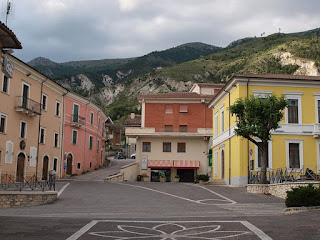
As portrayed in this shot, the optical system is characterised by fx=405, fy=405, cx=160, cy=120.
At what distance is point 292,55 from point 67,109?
3791 inches

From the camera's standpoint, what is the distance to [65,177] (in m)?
45.6

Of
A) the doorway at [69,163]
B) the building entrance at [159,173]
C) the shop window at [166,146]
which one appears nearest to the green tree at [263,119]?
the shop window at [166,146]

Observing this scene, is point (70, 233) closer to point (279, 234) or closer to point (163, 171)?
point (279, 234)

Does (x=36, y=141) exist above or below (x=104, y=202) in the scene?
above

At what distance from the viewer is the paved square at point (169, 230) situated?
35.5 ft

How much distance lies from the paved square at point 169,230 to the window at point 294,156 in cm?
2343

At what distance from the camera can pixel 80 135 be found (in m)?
50.4

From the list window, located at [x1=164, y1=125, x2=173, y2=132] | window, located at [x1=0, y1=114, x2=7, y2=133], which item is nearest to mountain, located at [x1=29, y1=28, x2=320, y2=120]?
window, located at [x1=164, y1=125, x2=173, y2=132]

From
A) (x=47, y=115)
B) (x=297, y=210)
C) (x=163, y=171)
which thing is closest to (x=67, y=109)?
(x=47, y=115)

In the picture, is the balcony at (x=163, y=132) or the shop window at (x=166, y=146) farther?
the shop window at (x=166, y=146)

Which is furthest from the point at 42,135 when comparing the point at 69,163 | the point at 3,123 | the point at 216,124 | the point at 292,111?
the point at 292,111

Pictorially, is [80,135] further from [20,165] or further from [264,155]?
[264,155]

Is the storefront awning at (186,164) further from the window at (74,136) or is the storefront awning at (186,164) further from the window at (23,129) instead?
the window at (23,129)

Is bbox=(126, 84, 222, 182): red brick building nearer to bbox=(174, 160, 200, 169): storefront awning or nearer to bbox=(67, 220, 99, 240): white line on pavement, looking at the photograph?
bbox=(174, 160, 200, 169): storefront awning
